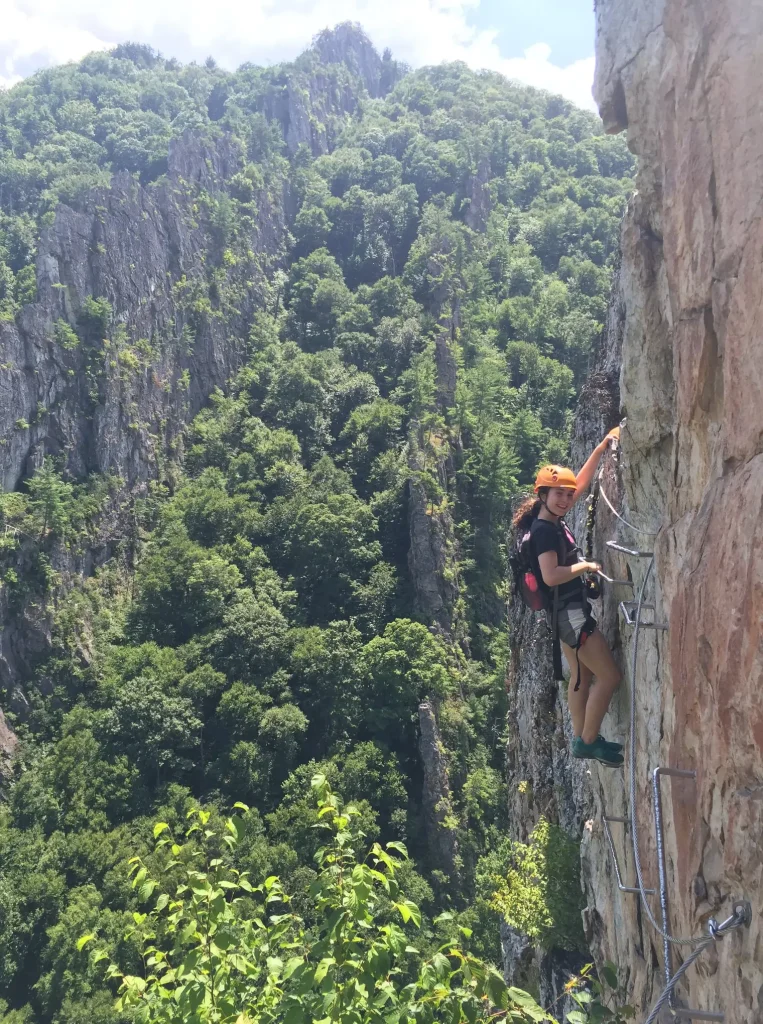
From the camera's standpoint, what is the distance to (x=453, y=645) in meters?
42.0

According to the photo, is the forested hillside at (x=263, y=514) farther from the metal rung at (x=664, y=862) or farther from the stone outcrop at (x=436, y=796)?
the metal rung at (x=664, y=862)

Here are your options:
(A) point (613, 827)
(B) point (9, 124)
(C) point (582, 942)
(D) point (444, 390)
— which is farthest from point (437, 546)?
(B) point (9, 124)

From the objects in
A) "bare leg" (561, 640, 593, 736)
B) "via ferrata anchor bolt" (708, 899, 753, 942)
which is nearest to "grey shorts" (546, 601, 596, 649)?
"bare leg" (561, 640, 593, 736)

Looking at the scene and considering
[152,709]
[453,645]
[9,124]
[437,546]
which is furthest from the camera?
[9,124]

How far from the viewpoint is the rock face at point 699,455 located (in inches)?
143

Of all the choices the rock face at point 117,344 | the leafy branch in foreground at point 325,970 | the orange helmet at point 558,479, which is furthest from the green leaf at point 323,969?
the rock face at point 117,344

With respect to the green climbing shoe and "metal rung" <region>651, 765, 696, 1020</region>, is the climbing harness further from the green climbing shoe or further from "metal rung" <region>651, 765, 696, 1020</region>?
the green climbing shoe

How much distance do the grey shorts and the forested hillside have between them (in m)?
5.37

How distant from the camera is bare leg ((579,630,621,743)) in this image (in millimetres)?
6141

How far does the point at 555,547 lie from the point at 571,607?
0.55 metres

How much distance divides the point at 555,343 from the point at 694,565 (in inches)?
2565

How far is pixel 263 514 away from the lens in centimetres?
4947

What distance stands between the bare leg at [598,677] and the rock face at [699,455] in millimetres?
393

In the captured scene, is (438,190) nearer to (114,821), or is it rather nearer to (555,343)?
(555,343)
